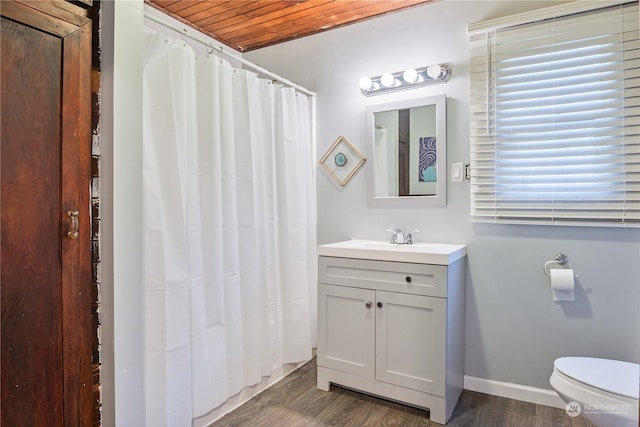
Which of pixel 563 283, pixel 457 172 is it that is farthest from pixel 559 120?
pixel 563 283

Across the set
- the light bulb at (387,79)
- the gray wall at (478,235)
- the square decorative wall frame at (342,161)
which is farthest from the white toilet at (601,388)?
the light bulb at (387,79)

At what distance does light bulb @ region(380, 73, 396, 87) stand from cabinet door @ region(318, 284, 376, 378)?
52.9 inches

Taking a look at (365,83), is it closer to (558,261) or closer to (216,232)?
(216,232)

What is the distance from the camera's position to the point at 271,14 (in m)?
2.56

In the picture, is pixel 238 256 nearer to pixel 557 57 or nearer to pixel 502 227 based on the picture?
pixel 502 227

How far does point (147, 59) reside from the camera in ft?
5.43

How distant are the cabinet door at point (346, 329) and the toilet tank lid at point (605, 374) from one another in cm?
92

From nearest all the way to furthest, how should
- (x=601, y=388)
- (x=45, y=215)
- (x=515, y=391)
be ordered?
(x=45, y=215), (x=601, y=388), (x=515, y=391)

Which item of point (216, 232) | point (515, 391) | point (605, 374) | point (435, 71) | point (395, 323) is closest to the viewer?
point (605, 374)

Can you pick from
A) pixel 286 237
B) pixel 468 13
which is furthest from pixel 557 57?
pixel 286 237

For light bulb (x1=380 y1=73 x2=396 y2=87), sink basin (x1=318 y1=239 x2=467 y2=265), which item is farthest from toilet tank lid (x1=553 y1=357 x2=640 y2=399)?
light bulb (x1=380 y1=73 x2=396 y2=87)

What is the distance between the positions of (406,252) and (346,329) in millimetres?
606

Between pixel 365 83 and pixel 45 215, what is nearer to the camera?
pixel 45 215

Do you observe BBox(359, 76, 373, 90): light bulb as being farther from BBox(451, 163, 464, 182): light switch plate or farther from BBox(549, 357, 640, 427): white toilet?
BBox(549, 357, 640, 427): white toilet
